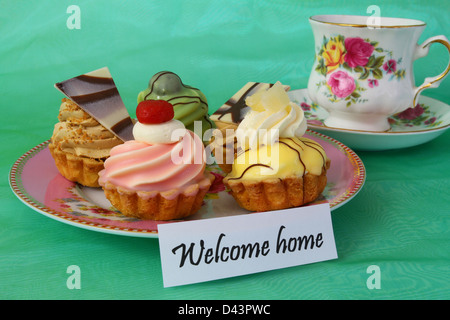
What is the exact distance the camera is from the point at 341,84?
2.80 m

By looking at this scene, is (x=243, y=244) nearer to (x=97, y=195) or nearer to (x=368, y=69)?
(x=97, y=195)

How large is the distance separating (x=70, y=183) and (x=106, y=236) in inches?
14.8

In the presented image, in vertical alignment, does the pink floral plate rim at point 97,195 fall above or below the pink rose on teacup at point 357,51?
below

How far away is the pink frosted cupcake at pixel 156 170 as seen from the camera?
6.21ft

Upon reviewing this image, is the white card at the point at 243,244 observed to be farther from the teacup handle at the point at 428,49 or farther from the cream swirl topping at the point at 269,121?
the teacup handle at the point at 428,49

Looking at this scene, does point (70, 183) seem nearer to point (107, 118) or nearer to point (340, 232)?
point (107, 118)

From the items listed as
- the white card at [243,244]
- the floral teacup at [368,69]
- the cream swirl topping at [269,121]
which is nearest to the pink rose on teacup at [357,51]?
the floral teacup at [368,69]

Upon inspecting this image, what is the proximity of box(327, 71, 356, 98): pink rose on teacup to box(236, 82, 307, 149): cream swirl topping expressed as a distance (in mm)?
814

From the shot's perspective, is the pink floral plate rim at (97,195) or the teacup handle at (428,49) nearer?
the pink floral plate rim at (97,195)

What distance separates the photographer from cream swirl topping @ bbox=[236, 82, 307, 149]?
2.00 meters

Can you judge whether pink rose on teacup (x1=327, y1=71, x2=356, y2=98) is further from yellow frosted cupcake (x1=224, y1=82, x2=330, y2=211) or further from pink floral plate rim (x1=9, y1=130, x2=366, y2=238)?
yellow frosted cupcake (x1=224, y1=82, x2=330, y2=211)

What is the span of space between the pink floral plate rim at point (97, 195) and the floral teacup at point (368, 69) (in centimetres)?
39

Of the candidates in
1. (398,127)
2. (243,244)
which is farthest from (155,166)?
(398,127)

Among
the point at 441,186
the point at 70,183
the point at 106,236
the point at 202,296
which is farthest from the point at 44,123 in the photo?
the point at 441,186
